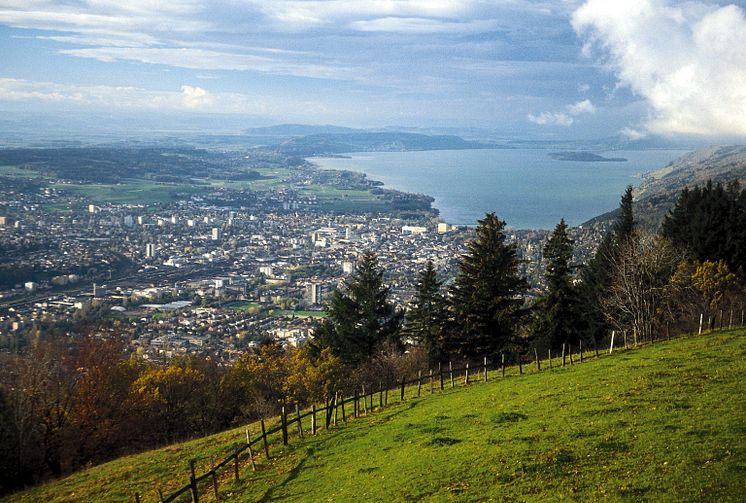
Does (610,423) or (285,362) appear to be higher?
(610,423)

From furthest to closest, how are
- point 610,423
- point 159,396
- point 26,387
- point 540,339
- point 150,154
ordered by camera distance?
point 150,154 → point 540,339 → point 159,396 → point 26,387 → point 610,423

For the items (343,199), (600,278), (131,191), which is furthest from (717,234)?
(131,191)

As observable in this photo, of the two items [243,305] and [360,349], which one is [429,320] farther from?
[243,305]

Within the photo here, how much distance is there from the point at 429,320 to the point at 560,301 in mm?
7103

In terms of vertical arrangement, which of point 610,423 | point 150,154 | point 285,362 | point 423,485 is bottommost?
point 285,362

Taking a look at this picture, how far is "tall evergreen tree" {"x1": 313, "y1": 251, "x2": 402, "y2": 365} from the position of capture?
102 feet

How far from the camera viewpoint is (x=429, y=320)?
3178 centimetres

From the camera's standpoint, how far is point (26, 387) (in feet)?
71.0

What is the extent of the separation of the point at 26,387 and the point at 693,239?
1415 inches

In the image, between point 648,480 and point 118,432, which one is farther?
point 118,432

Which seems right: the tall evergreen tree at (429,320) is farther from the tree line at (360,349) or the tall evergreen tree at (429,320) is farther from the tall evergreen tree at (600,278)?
the tall evergreen tree at (600,278)

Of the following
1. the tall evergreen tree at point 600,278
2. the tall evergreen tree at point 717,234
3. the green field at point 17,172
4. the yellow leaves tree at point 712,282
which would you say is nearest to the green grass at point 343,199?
the green field at point 17,172

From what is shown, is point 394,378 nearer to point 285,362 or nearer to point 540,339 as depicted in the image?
point 285,362

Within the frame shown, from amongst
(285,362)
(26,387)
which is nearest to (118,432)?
(26,387)
